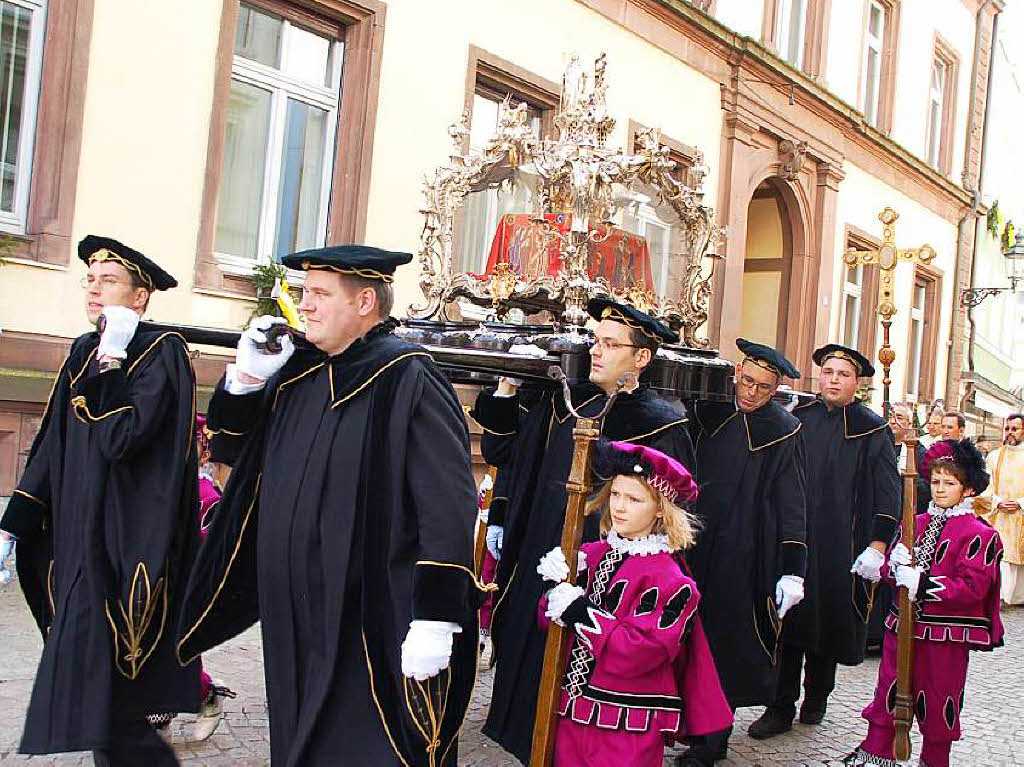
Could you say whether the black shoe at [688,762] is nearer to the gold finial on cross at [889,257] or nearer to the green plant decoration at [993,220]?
the gold finial on cross at [889,257]

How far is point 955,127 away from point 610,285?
16655 mm

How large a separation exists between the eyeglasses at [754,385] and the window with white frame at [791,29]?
34.2 feet

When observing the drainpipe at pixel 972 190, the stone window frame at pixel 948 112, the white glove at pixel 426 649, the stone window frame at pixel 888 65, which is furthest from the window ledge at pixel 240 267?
the drainpipe at pixel 972 190

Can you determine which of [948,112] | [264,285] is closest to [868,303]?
[948,112]

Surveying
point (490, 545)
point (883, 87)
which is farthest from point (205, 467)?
point (883, 87)

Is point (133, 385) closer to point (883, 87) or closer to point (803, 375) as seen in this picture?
point (803, 375)

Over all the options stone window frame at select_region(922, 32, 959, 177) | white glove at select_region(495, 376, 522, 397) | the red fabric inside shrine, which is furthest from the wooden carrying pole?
stone window frame at select_region(922, 32, 959, 177)

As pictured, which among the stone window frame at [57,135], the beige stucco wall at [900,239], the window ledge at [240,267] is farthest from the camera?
the beige stucco wall at [900,239]

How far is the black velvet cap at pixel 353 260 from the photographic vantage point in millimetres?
3396

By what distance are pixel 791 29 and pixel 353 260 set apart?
533 inches

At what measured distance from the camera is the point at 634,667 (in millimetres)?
3625

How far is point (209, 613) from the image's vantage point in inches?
140

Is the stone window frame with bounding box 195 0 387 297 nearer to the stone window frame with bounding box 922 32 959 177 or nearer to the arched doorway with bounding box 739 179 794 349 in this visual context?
the arched doorway with bounding box 739 179 794 349

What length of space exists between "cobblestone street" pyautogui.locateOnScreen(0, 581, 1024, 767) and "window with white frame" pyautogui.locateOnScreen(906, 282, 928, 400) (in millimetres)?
12367
